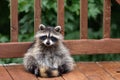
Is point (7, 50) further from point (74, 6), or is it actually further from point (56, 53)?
point (74, 6)

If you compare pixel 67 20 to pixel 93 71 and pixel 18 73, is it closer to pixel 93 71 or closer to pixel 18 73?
pixel 93 71

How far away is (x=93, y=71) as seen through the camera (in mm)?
6590

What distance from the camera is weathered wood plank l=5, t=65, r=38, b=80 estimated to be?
20.9 ft

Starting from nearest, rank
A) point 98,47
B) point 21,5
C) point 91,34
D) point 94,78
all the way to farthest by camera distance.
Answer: point 94,78 < point 98,47 < point 21,5 < point 91,34

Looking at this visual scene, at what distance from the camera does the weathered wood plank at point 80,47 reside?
21.9 feet

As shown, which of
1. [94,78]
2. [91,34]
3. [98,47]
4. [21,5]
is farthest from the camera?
[91,34]

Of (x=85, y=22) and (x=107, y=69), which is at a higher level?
(x=85, y=22)

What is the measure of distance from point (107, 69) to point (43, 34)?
0.73m

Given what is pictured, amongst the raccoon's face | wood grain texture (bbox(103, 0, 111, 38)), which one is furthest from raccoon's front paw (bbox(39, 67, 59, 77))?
wood grain texture (bbox(103, 0, 111, 38))

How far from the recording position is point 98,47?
22.4 ft

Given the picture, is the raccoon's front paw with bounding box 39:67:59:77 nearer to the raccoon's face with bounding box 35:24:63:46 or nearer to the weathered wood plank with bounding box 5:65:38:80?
the weathered wood plank with bounding box 5:65:38:80

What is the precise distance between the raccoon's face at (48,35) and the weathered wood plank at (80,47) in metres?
0.31

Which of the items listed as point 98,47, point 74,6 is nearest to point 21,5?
point 74,6

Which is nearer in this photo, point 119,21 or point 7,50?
point 7,50
